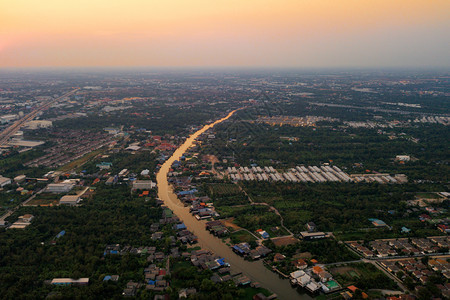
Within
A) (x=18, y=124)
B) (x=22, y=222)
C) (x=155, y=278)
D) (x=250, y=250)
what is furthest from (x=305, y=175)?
(x=18, y=124)

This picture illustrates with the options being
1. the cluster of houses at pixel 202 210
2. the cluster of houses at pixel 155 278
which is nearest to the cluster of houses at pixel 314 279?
the cluster of houses at pixel 155 278

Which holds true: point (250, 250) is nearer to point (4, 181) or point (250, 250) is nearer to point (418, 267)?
point (418, 267)

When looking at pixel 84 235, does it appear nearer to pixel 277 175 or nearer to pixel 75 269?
pixel 75 269

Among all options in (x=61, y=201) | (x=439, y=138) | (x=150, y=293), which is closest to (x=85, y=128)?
(x=61, y=201)

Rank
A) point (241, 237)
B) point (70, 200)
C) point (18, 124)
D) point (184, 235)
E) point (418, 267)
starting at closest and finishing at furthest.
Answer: point (418, 267), point (184, 235), point (241, 237), point (70, 200), point (18, 124)

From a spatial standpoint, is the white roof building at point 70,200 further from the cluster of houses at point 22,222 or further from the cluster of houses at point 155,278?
the cluster of houses at point 155,278

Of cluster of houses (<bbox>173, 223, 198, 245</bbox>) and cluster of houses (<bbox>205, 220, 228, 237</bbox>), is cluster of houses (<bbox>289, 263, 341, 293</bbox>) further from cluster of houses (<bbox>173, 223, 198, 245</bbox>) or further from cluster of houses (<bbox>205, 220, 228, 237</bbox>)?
cluster of houses (<bbox>173, 223, 198, 245</bbox>)
